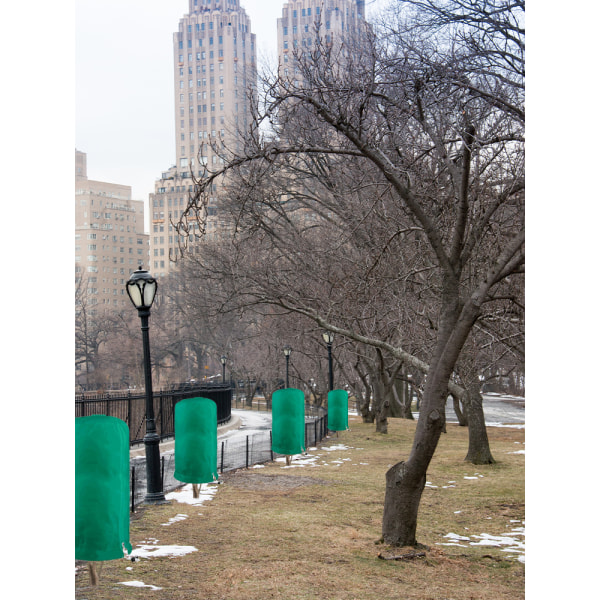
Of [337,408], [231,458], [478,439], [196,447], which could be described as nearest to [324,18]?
[337,408]

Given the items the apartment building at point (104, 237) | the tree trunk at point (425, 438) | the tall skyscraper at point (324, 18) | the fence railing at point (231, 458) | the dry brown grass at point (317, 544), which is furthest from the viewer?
the apartment building at point (104, 237)

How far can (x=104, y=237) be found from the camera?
2303 inches

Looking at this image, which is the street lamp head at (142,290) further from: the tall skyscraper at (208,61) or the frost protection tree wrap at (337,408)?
the tall skyscraper at (208,61)

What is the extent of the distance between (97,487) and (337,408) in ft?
54.4

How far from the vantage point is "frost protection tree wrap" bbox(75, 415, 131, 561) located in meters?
5.14

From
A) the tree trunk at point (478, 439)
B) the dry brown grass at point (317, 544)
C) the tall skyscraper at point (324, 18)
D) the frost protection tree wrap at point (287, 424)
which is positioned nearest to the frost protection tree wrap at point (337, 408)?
the tree trunk at point (478, 439)

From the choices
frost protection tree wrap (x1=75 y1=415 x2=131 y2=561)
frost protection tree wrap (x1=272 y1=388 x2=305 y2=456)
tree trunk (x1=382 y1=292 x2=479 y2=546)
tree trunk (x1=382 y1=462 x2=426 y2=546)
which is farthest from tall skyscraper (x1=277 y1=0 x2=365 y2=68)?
frost protection tree wrap (x1=75 y1=415 x2=131 y2=561)

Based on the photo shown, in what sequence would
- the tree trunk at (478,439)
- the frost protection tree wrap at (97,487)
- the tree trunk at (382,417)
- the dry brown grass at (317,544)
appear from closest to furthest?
the frost protection tree wrap at (97,487) → the dry brown grass at (317,544) → the tree trunk at (478,439) → the tree trunk at (382,417)

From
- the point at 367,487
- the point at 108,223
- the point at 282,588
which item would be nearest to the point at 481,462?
the point at 367,487

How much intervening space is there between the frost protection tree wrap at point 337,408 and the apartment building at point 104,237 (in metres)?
30.0

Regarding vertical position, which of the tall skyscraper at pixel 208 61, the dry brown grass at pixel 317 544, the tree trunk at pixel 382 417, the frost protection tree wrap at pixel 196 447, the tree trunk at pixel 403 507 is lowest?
the tree trunk at pixel 382 417

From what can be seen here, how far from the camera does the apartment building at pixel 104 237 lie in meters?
57.1

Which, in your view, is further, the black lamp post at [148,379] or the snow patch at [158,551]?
the black lamp post at [148,379]
